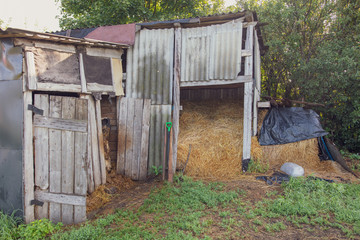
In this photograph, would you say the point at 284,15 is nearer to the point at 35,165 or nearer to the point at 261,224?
the point at 261,224

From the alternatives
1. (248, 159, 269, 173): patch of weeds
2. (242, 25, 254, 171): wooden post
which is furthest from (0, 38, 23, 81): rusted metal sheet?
(248, 159, 269, 173): patch of weeds

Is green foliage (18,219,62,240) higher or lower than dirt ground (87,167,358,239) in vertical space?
lower

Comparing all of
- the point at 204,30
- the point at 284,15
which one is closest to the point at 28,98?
the point at 204,30

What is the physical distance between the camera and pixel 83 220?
17.4 feet

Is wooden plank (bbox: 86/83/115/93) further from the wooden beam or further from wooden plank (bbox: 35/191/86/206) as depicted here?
wooden plank (bbox: 35/191/86/206)

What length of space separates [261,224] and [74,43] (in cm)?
526

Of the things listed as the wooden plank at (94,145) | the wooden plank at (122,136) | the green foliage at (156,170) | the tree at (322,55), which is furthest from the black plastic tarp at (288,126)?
the wooden plank at (94,145)

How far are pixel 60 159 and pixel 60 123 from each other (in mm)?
726

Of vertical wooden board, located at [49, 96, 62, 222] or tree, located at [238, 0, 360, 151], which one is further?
tree, located at [238, 0, 360, 151]

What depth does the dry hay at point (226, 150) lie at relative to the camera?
6.88 m

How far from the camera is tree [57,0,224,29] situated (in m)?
11.6

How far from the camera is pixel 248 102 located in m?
6.75

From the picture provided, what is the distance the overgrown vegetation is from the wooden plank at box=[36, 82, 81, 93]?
252 centimetres

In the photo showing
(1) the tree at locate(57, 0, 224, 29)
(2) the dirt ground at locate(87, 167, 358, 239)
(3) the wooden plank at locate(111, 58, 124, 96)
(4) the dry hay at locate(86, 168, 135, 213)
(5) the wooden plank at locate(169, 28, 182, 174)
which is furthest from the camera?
(1) the tree at locate(57, 0, 224, 29)
